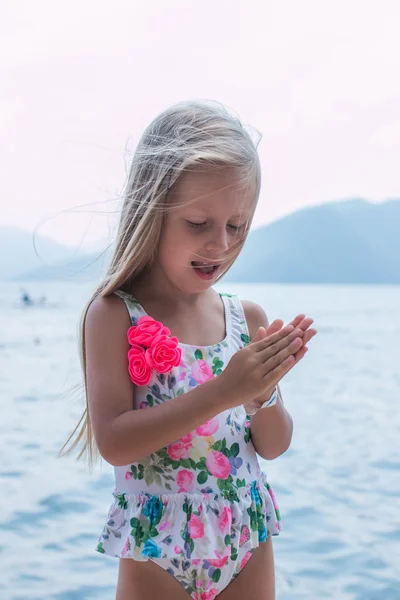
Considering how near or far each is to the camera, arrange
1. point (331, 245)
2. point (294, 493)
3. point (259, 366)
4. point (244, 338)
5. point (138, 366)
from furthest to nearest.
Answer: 1. point (331, 245)
2. point (294, 493)
3. point (244, 338)
4. point (138, 366)
5. point (259, 366)

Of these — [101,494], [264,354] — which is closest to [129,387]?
[264,354]

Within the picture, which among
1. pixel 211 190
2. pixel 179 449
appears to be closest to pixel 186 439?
pixel 179 449

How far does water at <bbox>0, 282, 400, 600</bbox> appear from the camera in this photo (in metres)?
2.32

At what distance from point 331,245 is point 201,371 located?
23.6 metres

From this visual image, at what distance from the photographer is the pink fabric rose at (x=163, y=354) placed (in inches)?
42.1

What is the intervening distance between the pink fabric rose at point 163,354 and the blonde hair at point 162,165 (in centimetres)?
11

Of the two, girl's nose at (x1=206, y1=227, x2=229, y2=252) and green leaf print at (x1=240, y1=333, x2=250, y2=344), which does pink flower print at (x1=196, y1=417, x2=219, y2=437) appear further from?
girl's nose at (x1=206, y1=227, x2=229, y2=252)

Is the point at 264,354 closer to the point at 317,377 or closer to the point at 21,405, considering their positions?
the point at 21,405

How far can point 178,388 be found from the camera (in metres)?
1.11

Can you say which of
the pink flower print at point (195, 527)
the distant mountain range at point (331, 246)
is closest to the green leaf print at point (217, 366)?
the pink flower print at point (195, 527)

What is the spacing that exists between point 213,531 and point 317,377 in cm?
491

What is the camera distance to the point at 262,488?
1.16 metres

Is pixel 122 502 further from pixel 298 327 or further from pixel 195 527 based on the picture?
pixel 298 327

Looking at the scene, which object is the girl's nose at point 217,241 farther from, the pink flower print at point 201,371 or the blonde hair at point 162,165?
the pink flower print at point 201,371
